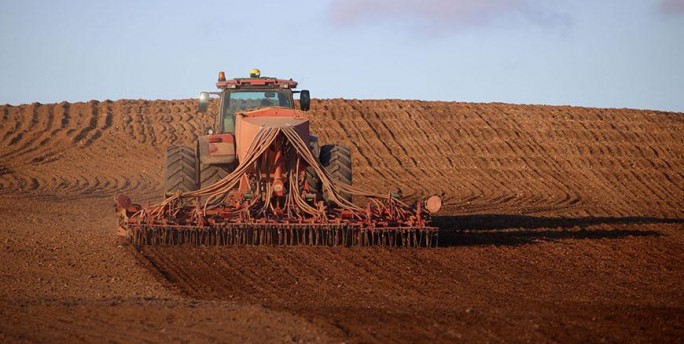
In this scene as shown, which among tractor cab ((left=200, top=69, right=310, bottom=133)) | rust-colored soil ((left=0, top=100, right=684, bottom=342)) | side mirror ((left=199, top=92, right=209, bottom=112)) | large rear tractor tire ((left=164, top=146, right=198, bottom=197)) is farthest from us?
tractor cab ((left=200, top=69, right=310, bottom=133))

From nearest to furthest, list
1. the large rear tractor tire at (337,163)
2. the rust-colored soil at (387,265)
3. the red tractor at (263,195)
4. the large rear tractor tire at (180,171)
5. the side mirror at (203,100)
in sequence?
1. the rust-colored soil at (387,265)
2. the red tractor at (263,195)
3. the side mirror at (203,100)
4. the large rear tractor tire at (180,171)
5. the large rear tractor tire at (337,163)

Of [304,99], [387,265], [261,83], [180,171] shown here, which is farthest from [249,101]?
[387,265]

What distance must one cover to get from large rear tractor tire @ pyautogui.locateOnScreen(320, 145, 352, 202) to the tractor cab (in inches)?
26.7

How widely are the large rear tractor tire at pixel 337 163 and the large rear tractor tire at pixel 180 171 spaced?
1.77m

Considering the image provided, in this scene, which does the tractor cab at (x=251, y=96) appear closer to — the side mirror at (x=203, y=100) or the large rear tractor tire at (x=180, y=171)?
the large rear tractor tire at (x=180, y=171)

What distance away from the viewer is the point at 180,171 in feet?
45.5

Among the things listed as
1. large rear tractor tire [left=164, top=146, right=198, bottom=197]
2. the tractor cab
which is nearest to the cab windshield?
the tractor cab

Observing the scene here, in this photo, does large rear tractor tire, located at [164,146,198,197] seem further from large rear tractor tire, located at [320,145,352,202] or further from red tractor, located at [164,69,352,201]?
large rear tractor tire, located at [320,145,352,202]

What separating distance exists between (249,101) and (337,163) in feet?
4.86

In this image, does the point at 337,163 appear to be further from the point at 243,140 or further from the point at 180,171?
the point at 180,171

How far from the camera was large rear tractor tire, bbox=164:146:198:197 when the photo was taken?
543 inches

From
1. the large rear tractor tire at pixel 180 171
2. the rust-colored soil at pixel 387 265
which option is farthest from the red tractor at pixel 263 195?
the rust-colored soil at pixel 387 265

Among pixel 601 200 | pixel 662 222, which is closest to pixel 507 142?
pixel 601 200

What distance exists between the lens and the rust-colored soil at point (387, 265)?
742 cm
